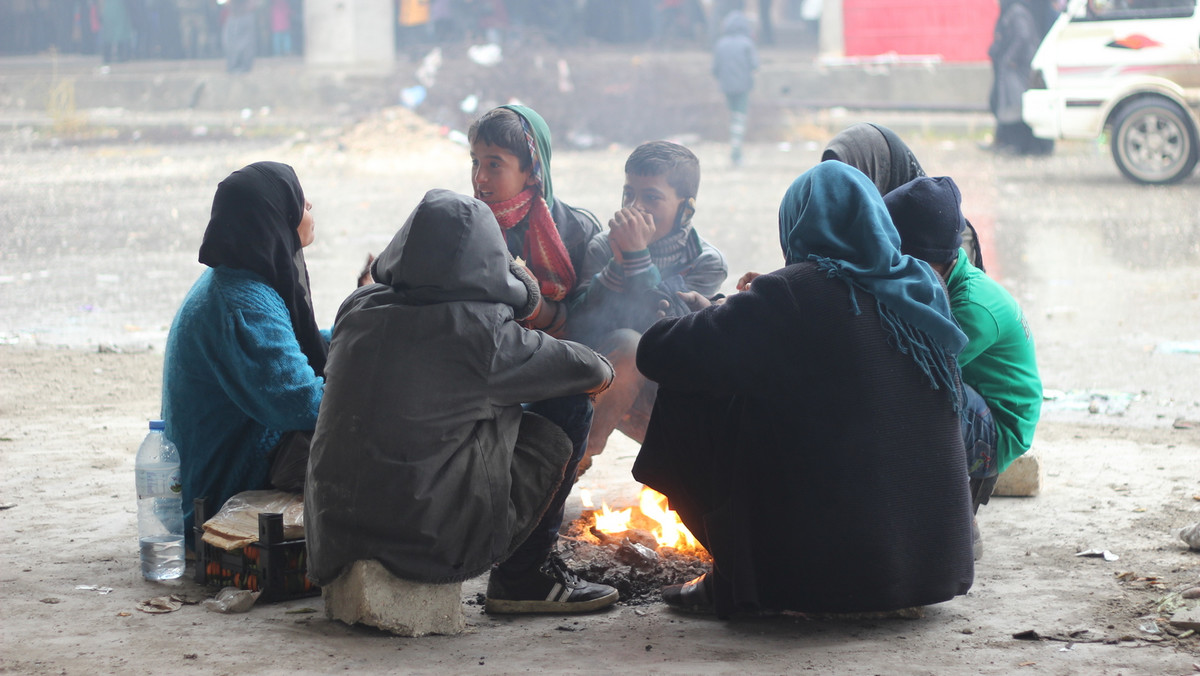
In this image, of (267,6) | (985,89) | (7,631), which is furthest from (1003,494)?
(267,6)

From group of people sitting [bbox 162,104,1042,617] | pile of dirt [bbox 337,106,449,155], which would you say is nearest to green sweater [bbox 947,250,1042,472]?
group of people sitting [bbox 162,104,1042,617]

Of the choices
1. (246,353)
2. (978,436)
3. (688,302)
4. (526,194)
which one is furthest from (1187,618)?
(246,353)

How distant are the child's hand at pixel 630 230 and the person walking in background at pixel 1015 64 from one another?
1315 centimetres

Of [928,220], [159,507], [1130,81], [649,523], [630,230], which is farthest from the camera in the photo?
[1130,81]

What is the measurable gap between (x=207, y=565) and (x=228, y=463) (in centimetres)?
29

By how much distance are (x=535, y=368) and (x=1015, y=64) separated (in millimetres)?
14426

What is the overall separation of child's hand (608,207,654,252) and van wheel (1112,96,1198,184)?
10065 millimetres

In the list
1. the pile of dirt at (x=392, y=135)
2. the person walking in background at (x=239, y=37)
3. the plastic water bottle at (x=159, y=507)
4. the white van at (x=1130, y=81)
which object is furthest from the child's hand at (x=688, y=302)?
the person walking in background at (x=239, y=37)

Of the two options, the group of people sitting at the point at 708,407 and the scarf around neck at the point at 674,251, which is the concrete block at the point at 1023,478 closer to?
the group of people sitting at the point at 708,407

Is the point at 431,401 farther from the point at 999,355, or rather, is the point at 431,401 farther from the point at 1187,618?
the point at 1187,618

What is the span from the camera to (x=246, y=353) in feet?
10.4

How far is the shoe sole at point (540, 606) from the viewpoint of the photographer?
3.19 meters

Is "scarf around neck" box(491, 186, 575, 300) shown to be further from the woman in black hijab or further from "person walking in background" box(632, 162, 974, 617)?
"person walking in background" box(632, 162, 974, 617)

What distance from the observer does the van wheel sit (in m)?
12.0
